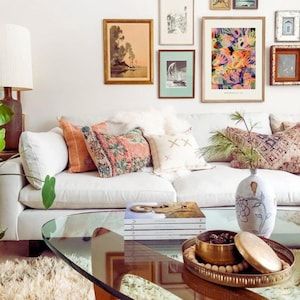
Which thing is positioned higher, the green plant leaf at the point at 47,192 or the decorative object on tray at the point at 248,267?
the green plant leaf at the point at 47,192

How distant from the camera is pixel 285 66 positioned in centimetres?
313

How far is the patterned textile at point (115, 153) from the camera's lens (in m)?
2.31

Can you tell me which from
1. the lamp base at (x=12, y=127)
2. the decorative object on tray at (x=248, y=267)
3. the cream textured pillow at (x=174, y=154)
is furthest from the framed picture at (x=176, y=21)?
the decorative object on tray at (x=248, y=267)

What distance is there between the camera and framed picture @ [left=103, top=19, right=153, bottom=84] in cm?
306

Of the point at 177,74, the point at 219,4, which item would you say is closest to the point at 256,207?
the point at 177,74

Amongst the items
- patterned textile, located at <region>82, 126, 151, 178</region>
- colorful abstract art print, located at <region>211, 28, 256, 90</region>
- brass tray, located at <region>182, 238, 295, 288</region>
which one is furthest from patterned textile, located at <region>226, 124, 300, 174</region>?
brass tray, located at <region>182, 238, 295, 288</region>

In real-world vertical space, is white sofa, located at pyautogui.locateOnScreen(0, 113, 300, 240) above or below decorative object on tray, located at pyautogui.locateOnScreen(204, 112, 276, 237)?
below

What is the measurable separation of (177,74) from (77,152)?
3.63 ft

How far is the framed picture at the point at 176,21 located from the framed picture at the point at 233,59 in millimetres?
A: 122

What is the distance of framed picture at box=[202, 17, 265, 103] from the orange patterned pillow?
1116 millimetres

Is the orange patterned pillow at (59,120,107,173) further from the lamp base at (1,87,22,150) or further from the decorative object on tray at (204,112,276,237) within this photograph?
the decorative object on tray at (204,112,276,237)

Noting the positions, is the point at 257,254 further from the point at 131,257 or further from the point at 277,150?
the point at 277,150

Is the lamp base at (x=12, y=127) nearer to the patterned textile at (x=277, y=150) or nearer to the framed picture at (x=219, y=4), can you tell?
the patterned textile at (x=277, y=150)

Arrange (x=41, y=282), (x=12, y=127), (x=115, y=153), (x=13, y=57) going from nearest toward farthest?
(x=41, y=282) → (x=115, y=153) → (x=13, y=57) → (x=12, y=127)
